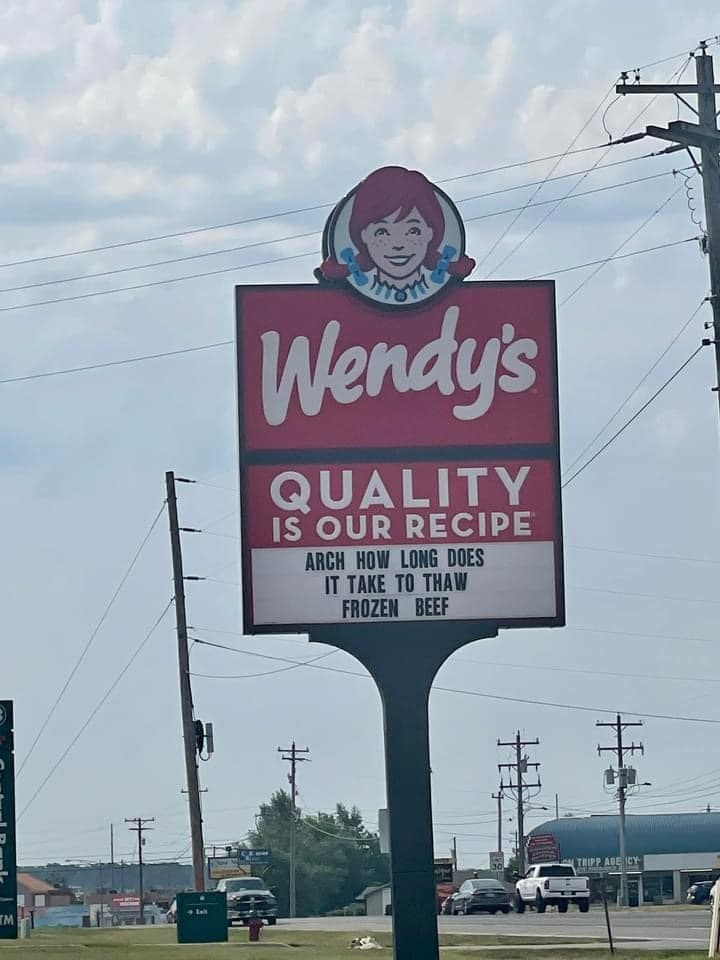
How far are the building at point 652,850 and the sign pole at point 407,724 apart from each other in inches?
3334

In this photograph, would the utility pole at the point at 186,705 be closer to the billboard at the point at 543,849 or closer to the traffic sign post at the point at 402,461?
the traffic sign post at the point at 402,461

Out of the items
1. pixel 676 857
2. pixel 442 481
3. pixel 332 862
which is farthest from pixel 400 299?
pixel 332 862

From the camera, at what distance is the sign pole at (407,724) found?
20.1m

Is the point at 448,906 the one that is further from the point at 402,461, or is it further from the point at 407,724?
the point at 402,461

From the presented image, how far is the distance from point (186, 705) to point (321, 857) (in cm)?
9037

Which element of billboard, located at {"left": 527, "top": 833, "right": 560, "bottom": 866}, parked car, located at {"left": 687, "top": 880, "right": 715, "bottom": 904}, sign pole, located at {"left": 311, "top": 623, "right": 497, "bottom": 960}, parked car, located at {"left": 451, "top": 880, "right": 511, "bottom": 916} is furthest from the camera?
billboard, located at {"left": 527, "top": 833, "right": 560, "bottom": 866}

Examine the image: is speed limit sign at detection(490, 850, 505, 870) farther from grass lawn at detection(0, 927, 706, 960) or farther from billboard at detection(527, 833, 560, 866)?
grass lawn at detection(0, 927, 706, 960)

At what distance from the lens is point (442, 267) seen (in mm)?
20500

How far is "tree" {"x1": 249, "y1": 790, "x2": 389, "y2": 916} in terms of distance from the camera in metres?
128

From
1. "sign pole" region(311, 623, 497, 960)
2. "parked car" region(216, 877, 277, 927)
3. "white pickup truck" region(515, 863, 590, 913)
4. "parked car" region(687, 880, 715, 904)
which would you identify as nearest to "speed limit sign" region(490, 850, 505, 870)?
"parked car" region(687, 880, 715, 904)

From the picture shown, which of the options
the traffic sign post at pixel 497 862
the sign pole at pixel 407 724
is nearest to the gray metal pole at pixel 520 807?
the traffic sign post at pixel 497 862

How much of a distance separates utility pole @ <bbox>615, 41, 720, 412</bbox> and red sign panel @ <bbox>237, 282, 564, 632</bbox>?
8.60 metres

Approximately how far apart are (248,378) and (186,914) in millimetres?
22819

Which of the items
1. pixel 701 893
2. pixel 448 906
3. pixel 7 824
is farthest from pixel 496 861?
pixel 7 824
